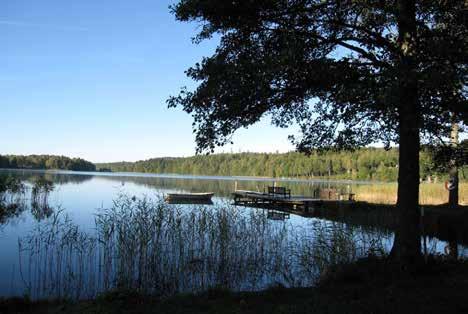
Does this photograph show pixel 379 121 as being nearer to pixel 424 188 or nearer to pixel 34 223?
pixel 34 223

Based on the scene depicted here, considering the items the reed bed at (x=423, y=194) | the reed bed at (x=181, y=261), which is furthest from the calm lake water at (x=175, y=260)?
the reed bed at (x=423, y=194)

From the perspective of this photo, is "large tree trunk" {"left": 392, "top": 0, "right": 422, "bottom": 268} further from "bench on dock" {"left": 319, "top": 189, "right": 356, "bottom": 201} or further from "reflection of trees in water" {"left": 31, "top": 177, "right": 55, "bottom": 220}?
"bench on dock" {"left": 319, "top": 189, "right": 356, "bottom": 201}

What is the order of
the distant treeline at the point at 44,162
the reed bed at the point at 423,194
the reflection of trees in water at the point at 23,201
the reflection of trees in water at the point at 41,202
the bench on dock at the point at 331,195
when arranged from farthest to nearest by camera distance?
1. the distant treeline at the point at 44,162
2. the bench on dock at the point at 331,195
3. the reed bed at the point at 423,194
4. the reflection of trees in water at the point at 41,202
5. the reflection of trees in water at the point at 23,201

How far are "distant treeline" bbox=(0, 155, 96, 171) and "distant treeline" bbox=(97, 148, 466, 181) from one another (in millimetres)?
39829

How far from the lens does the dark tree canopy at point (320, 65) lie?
256 inches

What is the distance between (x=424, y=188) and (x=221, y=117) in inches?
941

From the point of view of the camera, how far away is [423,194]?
25875 millimetres

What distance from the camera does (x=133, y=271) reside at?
943 cm

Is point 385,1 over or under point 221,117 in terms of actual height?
over

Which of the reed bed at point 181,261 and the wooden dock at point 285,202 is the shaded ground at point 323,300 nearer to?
the reed bed at point 181,261

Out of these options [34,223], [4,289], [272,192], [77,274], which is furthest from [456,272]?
[272,192]

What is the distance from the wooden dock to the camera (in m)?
30.1

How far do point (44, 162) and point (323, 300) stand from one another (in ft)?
547

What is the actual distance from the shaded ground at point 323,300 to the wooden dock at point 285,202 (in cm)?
2163
